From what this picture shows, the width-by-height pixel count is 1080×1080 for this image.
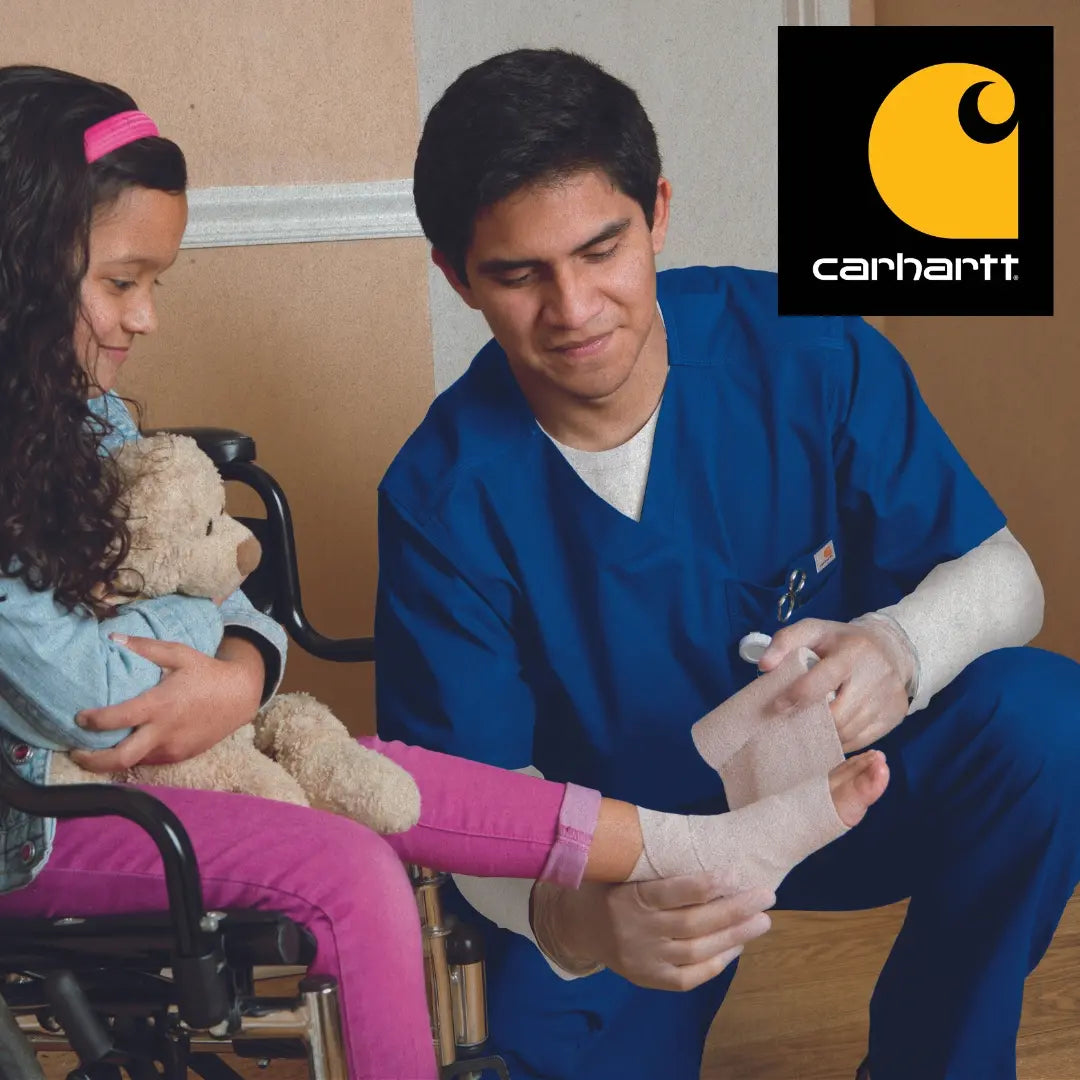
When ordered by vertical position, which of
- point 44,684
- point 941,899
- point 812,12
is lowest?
point 941,899

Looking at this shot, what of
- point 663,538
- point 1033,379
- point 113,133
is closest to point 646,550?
point 663,538

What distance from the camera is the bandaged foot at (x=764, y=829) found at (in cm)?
128

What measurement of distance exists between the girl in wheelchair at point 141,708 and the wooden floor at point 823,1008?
0.50 m

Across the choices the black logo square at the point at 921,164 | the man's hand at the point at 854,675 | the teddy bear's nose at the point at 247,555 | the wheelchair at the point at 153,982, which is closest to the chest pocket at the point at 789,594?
the man's hand at the point at 854,675

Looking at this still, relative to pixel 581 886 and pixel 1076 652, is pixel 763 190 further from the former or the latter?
pixel 581 886

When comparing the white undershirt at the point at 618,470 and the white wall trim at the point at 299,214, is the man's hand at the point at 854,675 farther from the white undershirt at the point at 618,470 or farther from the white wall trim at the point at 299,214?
the white wall trim at the point at 299,214

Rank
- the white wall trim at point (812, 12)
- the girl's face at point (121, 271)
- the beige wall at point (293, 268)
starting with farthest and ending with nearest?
the white wall trim at point (812, 12), the beige wall at point (293, 268), the girl's face at point (121, 271)

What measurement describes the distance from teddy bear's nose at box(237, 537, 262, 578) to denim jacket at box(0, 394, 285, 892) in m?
0.12

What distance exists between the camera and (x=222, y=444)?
1449mm

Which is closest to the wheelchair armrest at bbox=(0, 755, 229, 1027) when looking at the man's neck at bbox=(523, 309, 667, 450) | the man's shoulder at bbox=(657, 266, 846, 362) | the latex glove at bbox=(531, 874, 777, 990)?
the latex glove at bbox=(531, 874, 777, 990)

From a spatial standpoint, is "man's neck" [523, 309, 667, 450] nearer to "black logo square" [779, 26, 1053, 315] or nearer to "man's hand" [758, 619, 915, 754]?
"man's hand" [758, 619, 915, 754]

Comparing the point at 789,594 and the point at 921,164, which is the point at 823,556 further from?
the point at 921,164

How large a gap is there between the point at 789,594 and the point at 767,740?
0.21 meters

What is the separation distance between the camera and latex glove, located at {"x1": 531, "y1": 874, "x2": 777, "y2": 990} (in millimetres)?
1272
